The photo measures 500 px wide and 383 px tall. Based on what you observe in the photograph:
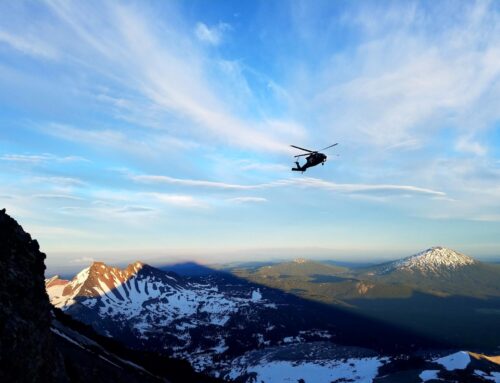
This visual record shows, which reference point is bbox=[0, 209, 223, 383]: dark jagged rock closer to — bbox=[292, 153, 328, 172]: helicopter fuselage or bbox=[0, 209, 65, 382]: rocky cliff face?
bbox=[0, 209, 65, 382]: rocky cliff face

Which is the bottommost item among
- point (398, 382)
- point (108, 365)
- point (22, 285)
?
point (398, 382)

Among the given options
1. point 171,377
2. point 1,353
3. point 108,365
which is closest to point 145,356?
point 171,377

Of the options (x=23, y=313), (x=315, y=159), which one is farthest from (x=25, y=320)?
(x=315, y=159)

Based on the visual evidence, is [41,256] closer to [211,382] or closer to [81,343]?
[81,343]

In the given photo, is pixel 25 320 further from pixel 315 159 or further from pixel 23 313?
pixel 315 159

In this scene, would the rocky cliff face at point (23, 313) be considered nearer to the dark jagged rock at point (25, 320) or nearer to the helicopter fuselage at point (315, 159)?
the dark jagged rock at point (25, 320)

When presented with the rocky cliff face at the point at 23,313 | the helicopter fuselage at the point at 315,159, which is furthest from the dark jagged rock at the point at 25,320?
the helicopter fuselage at the point at 315,159

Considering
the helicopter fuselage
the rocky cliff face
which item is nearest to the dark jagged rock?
the rocky cliff face

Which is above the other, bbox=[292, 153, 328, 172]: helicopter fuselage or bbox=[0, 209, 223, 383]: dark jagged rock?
bbox=[292, 153, 328, 172]: helicopter fuselage
